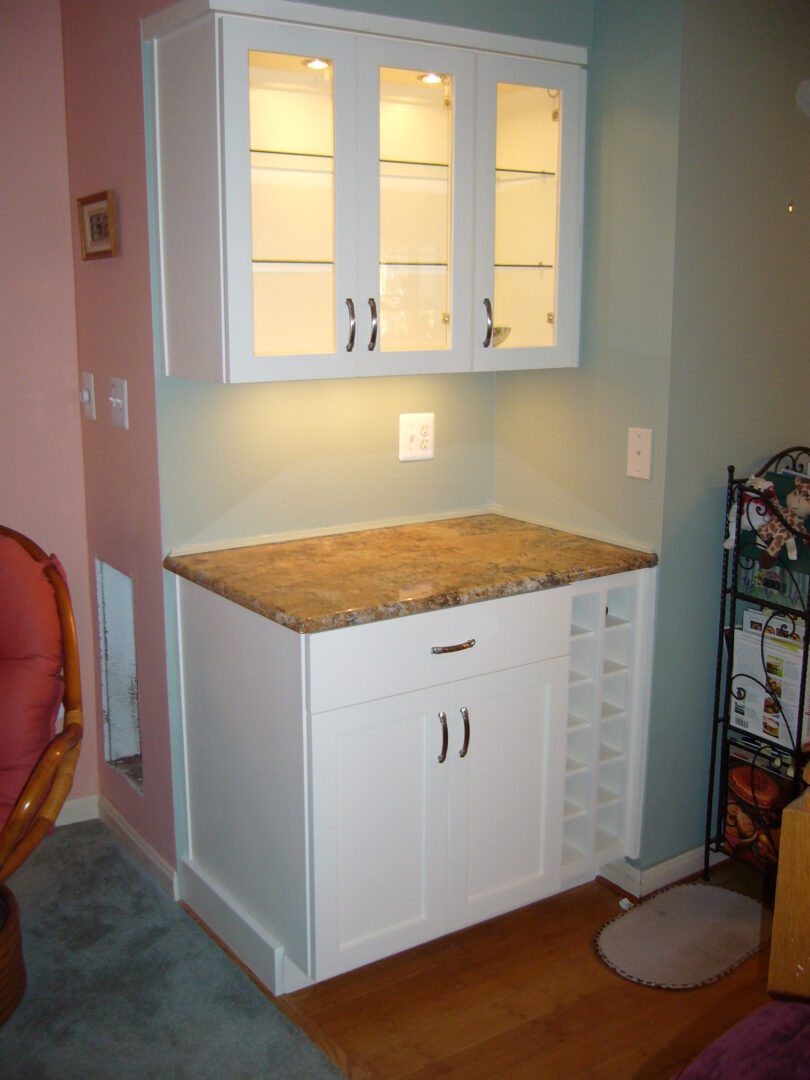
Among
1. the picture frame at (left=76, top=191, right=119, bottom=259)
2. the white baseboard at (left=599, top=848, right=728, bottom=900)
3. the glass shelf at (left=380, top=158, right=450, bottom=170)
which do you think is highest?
the glass shelf at (left=380, top=158, right=450, bottom=170)

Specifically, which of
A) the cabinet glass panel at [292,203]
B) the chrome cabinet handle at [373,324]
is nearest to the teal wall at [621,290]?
the chrome cabinet handle at [373,324]

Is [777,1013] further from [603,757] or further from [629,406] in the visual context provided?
[629,406]

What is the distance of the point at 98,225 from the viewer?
2.65 meters

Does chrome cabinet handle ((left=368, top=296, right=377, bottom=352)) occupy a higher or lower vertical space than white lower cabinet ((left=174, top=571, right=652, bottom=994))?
higher

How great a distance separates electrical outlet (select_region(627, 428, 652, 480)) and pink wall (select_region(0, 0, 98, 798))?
147cm

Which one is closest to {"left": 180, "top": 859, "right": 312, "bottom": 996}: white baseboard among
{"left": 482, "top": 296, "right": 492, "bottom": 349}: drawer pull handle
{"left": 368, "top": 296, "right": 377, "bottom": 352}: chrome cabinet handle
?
{"left": 368, "top": 296, "right": 377, "bottom": 352}: chrome cabinet handle

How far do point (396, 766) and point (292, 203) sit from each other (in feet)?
3.98

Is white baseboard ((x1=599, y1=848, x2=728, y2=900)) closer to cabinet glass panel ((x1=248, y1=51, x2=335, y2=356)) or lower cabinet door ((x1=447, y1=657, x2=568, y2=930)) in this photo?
lower cabinet door ((x1=447, y1=657, x2=568, y2=930))

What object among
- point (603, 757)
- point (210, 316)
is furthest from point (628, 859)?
point (210, 316)

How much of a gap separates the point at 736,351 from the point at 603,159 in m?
0.57

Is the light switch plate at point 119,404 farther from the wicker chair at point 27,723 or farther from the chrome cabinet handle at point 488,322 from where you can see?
the chrome cabinet handle at point 488,322

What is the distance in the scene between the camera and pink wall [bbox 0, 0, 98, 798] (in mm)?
2730

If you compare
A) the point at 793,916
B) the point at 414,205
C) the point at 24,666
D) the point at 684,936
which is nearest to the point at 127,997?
the point at 24,666

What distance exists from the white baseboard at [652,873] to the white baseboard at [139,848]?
Result: 1.13m
